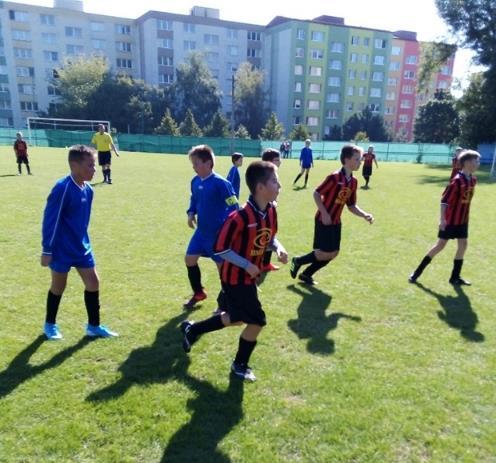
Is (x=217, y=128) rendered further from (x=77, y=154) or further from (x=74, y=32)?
(x=77, y=154)

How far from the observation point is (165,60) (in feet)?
232

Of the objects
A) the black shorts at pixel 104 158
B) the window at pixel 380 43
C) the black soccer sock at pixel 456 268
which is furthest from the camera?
the window at pixel 380 43

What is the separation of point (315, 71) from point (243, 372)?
2905 inches

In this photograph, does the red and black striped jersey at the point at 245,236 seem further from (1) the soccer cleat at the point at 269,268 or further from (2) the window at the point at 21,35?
(2) the window at the point at 21,35

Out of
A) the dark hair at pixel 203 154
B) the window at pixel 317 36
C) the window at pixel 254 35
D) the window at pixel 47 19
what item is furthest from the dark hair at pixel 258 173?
the window at pixel 254 35

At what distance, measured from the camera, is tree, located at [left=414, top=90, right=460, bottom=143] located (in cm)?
5766

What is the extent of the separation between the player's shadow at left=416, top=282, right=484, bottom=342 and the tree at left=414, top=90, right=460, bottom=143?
191 feet

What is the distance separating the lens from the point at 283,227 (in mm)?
10211

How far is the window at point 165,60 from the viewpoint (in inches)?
2761

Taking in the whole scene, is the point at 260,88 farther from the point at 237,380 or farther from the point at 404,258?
the point at 237,380

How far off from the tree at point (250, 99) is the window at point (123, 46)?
21.0 metres

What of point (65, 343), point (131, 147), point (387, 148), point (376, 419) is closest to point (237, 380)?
point (376, 419)

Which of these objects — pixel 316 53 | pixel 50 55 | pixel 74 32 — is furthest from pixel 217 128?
pixel 50 55

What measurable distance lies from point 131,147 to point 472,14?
3270 cm
